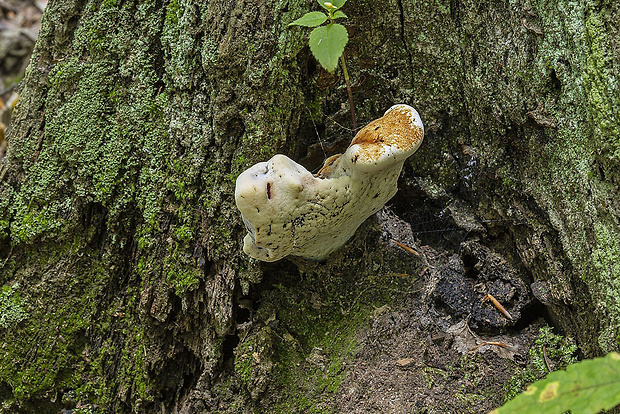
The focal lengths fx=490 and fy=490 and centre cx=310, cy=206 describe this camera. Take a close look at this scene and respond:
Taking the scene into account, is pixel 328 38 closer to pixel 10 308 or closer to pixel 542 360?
pixel 542 360

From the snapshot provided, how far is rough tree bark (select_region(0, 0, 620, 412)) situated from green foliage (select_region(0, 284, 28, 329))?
1 cm

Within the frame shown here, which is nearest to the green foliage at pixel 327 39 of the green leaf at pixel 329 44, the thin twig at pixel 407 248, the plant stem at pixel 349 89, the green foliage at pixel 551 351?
the green leaf at pixel 329 44

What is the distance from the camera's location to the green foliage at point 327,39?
209 centimetres

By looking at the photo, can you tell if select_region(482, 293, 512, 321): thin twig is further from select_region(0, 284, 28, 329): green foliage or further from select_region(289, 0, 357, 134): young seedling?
select_region(0, 284, 28, 329): green foliage

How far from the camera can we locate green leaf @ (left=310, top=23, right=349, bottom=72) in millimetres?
2092

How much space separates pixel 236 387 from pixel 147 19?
2085mm

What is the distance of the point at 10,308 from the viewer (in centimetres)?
287

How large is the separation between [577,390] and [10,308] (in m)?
2.92

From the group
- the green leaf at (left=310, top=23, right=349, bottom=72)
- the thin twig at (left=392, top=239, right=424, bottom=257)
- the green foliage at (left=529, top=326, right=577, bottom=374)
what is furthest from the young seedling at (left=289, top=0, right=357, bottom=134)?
the green foliage at (left=529, top=326, right=577, bottom=374)

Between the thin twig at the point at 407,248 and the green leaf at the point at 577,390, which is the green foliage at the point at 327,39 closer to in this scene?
the thin twig at the point at 407,248

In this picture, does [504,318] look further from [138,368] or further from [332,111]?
[138,368]

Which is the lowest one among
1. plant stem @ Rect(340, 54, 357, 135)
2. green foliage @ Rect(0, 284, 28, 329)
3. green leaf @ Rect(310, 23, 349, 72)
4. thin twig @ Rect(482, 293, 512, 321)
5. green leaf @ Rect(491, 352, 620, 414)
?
green foliage @ Rect(0, 284, 28, 329)

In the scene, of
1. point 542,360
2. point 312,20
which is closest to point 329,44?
point 312,20

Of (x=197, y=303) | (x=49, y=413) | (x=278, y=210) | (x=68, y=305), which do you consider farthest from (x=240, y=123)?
(x=49, y=413)
